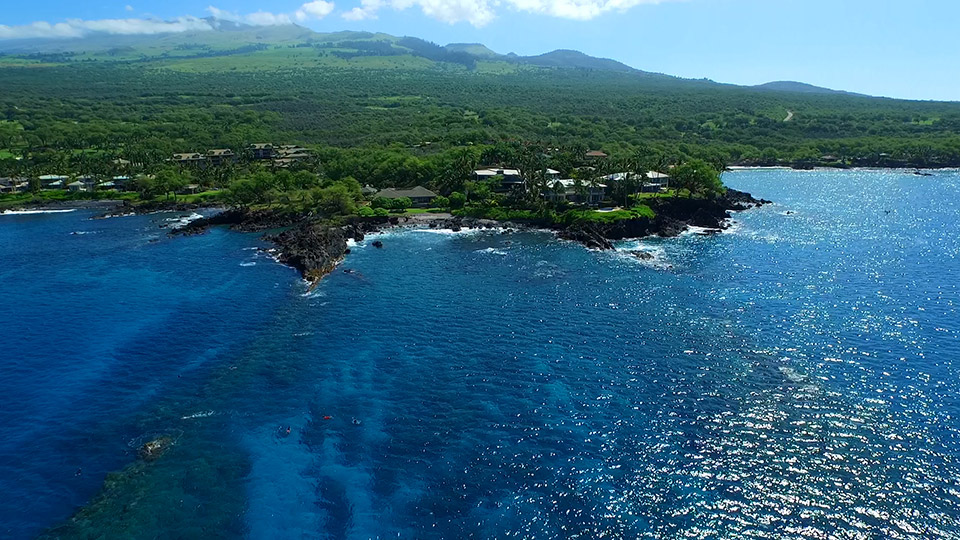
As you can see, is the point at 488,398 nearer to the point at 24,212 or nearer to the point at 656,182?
the point at 656,182

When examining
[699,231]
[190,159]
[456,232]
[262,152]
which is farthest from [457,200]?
[190,159]

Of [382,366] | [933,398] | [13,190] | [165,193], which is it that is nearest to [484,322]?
[382,366]

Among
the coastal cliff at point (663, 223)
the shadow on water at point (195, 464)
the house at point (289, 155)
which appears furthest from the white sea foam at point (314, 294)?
the house at point (289, 155)

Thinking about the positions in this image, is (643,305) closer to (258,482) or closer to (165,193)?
(258,482)

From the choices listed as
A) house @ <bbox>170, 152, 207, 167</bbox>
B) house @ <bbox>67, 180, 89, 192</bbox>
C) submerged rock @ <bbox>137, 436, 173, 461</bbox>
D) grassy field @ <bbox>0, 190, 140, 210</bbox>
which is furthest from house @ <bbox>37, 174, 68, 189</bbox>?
submerged rock @ <bbox>137, 436, 173, 461</bbox>

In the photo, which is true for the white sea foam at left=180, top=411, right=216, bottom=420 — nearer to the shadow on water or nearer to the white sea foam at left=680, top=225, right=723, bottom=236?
the shadow on water
